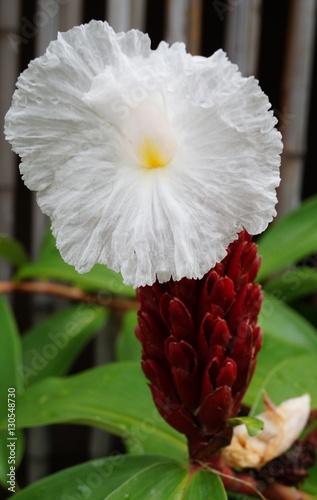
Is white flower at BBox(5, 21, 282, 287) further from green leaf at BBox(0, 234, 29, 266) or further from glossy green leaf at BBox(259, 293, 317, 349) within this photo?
green leaf at BBox(0, 234, 29, 266)

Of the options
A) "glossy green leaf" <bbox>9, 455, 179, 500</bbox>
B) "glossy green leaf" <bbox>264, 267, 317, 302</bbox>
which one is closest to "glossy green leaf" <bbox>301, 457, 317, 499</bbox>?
"glossy green leaf" <bbox>9, 455, 179, 500</bbox>

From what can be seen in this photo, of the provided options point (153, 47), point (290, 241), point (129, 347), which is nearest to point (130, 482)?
point (129, 347)

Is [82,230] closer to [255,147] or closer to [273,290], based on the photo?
[255,147]

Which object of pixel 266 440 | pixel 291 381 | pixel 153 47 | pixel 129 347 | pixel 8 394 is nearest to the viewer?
pixel 266 440

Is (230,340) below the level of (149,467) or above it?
above

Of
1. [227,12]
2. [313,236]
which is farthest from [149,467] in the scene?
[227,12]

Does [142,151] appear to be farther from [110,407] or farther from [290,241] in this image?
[290,241]
